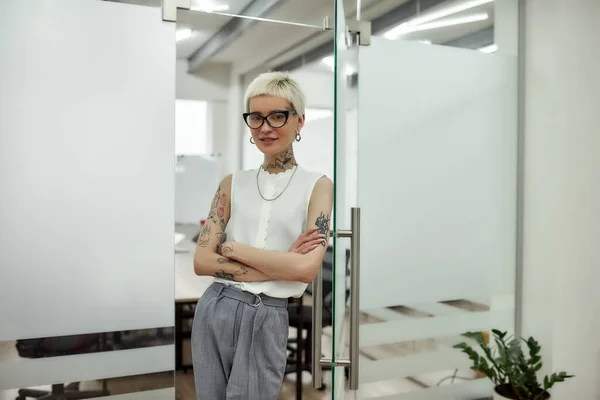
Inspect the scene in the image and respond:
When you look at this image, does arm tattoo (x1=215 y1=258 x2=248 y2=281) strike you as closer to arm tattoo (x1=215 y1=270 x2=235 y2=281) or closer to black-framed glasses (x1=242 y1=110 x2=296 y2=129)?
arm tattoo (x1=215 y1=270 x2=235 y2=281)

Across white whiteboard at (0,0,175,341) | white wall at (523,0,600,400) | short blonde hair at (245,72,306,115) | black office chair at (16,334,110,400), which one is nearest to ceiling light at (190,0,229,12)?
white whiteboard at (0,0,175,341)

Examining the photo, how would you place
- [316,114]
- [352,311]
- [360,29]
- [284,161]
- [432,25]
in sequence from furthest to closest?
[432,25], [360,29], [316,114], [284,161], [352,311]

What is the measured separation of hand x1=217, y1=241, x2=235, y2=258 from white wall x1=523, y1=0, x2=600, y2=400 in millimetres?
1556

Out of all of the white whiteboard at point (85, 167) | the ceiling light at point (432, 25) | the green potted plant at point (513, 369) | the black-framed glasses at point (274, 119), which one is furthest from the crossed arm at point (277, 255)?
the green potted plant at point (513, 369)

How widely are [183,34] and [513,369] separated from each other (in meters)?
1.90

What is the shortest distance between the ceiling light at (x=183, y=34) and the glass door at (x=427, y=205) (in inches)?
25.3

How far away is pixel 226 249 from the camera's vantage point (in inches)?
57.9

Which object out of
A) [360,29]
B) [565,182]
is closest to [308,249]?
[360,29]

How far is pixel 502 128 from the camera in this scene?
7.88 feet

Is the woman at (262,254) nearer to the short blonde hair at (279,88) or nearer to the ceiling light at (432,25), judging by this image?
the short blonde hair at (279,88)

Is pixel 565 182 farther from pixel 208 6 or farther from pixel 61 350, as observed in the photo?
pixel 61 350

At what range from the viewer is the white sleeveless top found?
1.46 m

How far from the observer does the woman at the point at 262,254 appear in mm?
1438

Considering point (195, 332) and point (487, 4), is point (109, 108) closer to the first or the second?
point (195, 332)
